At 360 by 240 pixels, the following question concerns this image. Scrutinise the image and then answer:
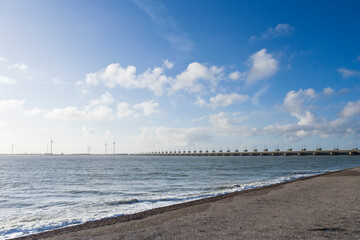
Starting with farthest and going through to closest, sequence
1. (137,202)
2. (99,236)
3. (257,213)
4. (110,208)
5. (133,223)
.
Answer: (137,202), (110,208), (257,213), (133,223), (99,236)

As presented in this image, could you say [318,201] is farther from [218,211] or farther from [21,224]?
Answer: [21,224]

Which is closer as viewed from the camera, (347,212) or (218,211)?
(347,212)

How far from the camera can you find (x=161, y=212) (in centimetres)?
1242

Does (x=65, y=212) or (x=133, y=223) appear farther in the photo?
(x=65, y=212)

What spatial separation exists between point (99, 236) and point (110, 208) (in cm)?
661

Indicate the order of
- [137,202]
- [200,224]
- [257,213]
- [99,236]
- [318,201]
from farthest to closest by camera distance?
[137,202] < [318,201] < [257,213] < [200,224] < [99,236]

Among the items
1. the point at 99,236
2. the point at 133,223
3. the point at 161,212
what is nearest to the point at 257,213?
the point at 161,212

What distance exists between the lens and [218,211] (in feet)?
38.8

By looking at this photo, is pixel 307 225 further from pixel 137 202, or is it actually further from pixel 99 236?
pixel 137 202

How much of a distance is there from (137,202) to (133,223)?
6584mm

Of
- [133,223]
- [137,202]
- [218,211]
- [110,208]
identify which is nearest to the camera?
[133,223]

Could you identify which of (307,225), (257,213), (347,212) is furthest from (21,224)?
(347,212)

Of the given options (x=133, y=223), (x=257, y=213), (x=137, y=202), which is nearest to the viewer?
(x=133, y=223)

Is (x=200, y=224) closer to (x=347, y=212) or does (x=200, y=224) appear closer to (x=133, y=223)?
(x=133, y=223)
